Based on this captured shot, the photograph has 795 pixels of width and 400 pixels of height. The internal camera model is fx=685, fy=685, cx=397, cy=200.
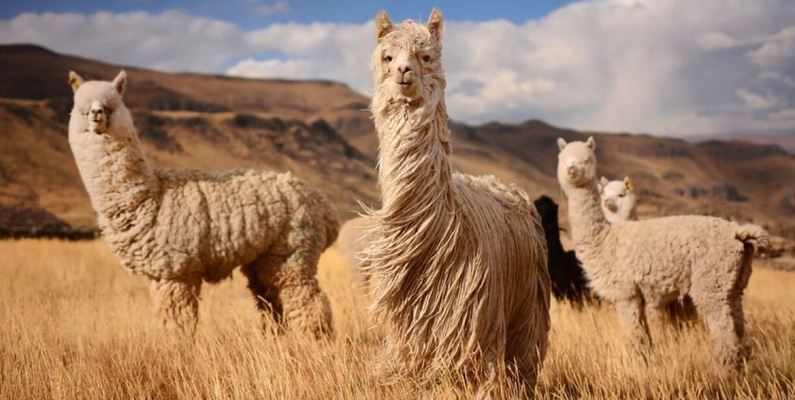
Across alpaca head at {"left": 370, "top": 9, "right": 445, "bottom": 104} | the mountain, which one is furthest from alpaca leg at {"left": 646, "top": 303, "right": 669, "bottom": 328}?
the mountain

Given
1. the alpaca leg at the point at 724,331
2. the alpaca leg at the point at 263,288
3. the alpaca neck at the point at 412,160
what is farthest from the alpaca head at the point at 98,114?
the alpaca leg at the point at 724,331

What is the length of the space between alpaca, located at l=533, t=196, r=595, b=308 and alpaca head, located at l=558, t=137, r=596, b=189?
5.40 ft

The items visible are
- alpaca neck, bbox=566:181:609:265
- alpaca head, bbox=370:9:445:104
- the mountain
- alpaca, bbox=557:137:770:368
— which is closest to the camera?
alpaca head, bbox=370:9:445:104

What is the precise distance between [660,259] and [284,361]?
3.56 m

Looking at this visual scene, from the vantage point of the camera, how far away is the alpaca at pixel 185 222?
5.99m

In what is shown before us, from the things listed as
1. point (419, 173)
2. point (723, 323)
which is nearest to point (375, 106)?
point (419, 173)

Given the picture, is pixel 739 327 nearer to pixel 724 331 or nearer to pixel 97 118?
pixel 724 331

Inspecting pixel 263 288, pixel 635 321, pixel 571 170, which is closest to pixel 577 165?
pixel 571 170

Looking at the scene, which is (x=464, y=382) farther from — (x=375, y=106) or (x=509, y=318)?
(x=375, y=106)

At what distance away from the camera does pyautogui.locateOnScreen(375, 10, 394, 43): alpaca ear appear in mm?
3578

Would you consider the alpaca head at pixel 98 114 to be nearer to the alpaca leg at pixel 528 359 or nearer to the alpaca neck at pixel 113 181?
the alpaca neck at pixel 113 181

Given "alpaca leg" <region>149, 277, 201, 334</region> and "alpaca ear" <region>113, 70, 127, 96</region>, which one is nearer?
"alpaca leg" <region>149, 277, 201, 334</region>

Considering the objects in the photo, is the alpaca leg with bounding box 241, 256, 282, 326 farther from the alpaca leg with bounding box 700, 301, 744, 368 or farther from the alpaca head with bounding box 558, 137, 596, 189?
the alpaca leg with bounding box 700, 301, 744, 368

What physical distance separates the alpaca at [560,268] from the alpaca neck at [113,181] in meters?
4.70
